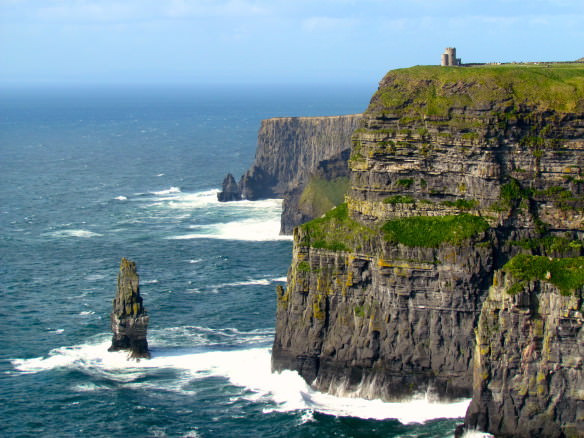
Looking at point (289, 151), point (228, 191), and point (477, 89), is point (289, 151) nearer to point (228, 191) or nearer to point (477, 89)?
point (228, 191)

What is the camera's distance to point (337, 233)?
85.2m

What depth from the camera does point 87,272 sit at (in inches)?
4867

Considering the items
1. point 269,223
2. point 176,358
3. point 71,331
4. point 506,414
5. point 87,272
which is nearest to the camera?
point 506,414

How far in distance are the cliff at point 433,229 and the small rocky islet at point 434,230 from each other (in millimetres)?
93

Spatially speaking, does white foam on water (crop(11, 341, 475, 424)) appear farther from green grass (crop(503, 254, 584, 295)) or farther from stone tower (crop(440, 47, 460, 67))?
stone tower (crop(440, 47, 460, 67))

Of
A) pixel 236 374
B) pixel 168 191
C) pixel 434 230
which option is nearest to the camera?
pixel 434 230

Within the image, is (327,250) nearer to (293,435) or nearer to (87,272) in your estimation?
(293,435)

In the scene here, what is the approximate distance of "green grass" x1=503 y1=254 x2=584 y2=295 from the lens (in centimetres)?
7031

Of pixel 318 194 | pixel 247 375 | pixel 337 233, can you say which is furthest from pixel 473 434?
pixel 318 194

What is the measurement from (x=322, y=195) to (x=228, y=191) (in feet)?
114

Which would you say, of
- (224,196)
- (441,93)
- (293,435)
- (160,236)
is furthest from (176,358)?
(224,196)

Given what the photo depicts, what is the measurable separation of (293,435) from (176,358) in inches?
750

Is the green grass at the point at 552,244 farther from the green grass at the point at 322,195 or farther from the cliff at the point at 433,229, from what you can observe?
the green grass at the point at 322,195

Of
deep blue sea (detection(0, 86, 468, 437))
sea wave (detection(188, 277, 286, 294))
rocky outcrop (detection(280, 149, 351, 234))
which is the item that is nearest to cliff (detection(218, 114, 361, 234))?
rocky outcrop (detection(280, 149, 351, 234))
